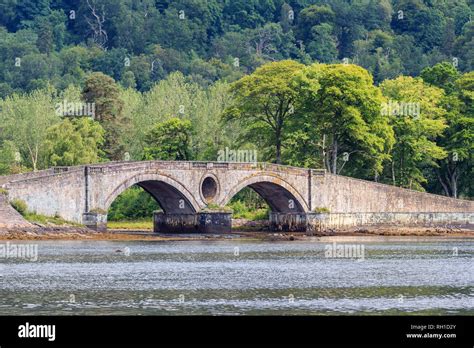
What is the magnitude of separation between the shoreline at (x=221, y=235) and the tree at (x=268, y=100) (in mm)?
7660

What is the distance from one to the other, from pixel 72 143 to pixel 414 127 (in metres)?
25.8

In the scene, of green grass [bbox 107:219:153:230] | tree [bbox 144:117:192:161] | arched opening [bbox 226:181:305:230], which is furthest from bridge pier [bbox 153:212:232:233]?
tree [bbox 144:117:192:161]

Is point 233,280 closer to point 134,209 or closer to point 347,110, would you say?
point 347,110

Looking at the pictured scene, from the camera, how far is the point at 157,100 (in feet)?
438

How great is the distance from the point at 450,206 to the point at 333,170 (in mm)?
9029

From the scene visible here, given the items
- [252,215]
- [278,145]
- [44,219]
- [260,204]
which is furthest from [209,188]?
[44,219]

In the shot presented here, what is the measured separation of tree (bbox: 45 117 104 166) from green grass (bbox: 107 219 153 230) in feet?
16.3

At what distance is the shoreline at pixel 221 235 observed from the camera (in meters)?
85.5

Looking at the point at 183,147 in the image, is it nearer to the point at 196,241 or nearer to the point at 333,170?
the point at 333,170

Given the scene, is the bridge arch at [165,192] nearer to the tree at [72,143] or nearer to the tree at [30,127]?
the tree at [72,143]

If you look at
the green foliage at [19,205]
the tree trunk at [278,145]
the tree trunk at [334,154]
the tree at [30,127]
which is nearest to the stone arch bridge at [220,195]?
the green foliage at [19,205]

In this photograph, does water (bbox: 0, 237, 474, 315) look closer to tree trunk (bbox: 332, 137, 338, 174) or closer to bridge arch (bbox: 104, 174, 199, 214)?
bridge arch (bbox: 104, 174, 199, 214)
